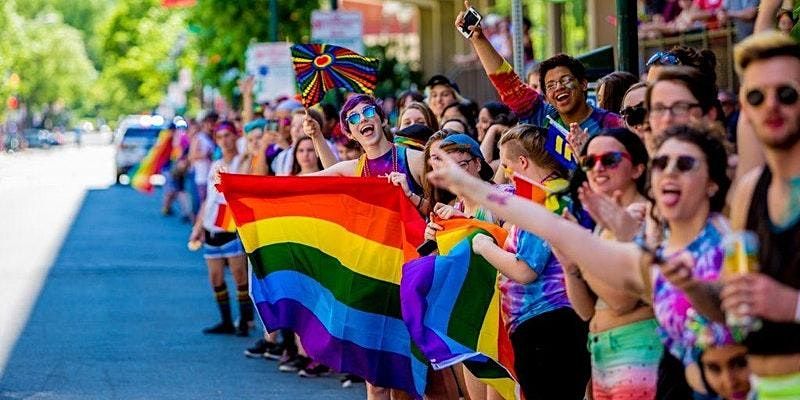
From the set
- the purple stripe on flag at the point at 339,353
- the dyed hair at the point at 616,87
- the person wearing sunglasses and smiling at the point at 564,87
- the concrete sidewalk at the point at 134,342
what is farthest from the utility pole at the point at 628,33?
the concrete sidewalk at the point at 134,342

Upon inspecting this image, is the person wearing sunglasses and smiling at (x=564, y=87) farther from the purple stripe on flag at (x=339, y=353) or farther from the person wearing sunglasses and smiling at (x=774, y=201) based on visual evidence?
the person wearing sunglasses and smiling at (x=774, y=201)

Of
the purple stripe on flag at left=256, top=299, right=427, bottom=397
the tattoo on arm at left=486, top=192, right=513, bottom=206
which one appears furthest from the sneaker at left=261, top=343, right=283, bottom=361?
the tattoo on arm at left=486, top=192, right=513, bottom=206

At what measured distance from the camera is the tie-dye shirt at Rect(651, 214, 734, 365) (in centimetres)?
→ 478

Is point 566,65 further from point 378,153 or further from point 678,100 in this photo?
point 678,100

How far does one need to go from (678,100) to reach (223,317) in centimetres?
906

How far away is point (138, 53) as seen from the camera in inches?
3511

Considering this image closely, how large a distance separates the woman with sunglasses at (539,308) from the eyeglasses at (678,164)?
Result: 205 centimetres

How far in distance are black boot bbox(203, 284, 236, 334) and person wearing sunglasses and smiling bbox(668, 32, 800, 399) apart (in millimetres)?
9721

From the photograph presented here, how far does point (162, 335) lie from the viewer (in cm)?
1401

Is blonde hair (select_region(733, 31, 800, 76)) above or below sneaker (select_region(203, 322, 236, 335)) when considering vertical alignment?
above

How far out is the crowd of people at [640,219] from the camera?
451 centimetres

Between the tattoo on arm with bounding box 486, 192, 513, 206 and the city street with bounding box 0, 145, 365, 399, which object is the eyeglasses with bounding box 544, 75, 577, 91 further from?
the city street with bounding box 0, 145, 365, 399

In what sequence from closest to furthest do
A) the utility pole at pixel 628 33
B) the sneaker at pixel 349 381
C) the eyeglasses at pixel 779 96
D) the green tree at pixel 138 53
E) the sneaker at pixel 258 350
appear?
the eyeglasses at pixel 779 96 → the utility pole at pixel 628 33 → the sneaker at pixel 349 381 → the sneaker at pixel 258 350 → the green tree at pixel 138 53

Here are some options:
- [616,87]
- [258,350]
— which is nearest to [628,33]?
[616,87]
